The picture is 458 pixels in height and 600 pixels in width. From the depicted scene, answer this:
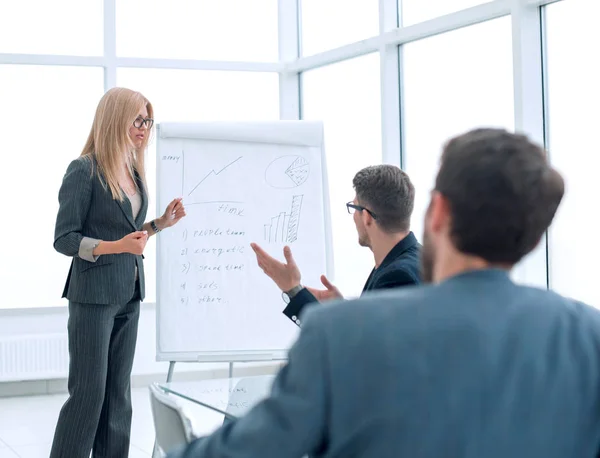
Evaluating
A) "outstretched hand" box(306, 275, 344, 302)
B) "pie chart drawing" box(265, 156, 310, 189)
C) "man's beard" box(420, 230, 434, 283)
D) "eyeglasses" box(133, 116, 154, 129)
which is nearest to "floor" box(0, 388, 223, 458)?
"pie chart drawing" box(265, 156, 310, 189)

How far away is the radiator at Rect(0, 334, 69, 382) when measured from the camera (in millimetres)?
5250

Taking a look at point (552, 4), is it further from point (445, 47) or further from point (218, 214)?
point (218, 214)

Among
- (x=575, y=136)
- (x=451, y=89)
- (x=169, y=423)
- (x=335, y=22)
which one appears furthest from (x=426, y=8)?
(x=169, y=423)

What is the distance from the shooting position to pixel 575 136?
12.5 ft

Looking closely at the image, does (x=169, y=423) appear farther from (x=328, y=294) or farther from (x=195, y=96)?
(x=195, y=96)

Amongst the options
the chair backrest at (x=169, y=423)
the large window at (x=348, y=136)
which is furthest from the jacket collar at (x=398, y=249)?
the large window at (x=348, y=136)

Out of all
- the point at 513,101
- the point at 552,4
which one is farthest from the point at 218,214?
the point at 552,4

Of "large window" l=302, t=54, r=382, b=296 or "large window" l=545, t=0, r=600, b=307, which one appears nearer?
"large window" l=545, t=0, r=600, b=307

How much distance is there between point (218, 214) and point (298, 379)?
112 inches

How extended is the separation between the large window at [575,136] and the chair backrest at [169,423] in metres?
2.63

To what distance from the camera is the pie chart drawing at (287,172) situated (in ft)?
12.3

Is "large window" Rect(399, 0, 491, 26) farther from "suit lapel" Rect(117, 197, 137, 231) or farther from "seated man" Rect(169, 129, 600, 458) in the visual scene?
"seated man" Rect(169, 129, 600, 458)

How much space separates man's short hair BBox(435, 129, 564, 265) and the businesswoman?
2139mm

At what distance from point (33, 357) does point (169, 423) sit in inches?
158
